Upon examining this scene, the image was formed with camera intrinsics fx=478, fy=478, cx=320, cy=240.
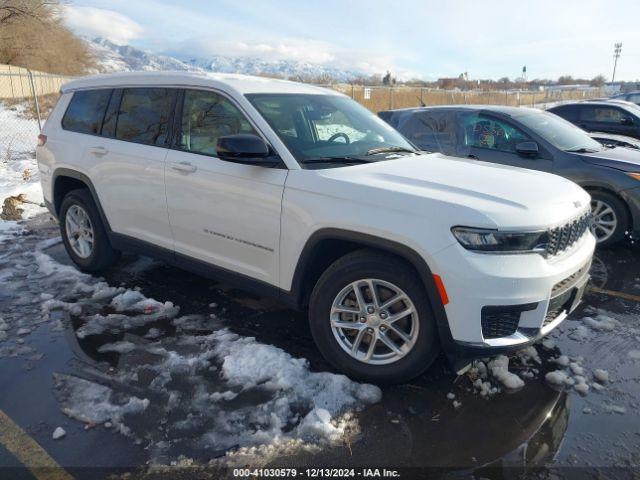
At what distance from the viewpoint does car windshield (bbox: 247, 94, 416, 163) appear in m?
3.45

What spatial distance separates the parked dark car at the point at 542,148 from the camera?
565cm

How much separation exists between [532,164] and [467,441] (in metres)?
4.47

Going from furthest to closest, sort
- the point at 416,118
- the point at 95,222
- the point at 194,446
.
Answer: the point at 416,118
the point at 95,222
the point at 194,446

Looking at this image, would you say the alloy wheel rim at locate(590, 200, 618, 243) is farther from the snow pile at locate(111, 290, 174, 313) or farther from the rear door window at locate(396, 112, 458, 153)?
the snow pile at locate(111, 290, 174, 313)

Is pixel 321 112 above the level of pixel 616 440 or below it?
above

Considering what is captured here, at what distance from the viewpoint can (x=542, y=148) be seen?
20.0ft

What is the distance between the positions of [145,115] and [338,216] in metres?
2.27

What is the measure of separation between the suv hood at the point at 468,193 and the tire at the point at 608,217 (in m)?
2.70

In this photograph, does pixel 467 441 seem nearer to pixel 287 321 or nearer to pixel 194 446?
pixel 194 446

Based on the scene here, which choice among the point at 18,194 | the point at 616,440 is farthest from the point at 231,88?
the point at 18,194

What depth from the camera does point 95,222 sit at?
4.78 metres

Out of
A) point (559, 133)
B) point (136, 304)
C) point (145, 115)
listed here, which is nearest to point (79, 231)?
point (136, 304)

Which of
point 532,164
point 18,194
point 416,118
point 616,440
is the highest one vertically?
point 416,118

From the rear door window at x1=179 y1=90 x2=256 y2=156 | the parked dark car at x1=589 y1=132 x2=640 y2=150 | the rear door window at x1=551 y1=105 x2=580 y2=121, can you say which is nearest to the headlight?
the rear door window at x1=179 y1=90 x2=256 y2=156
